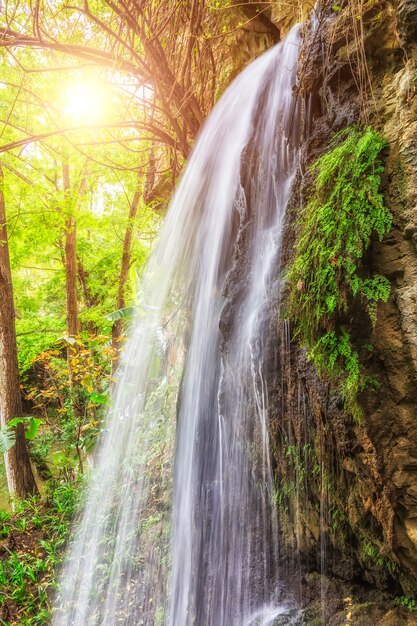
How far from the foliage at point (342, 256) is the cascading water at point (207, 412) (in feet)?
1.88

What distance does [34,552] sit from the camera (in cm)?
495

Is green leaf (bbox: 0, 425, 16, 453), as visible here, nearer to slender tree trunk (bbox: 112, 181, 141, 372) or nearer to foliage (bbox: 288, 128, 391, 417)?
slender tree trunk (bbox: 112, 181, 141, 372)

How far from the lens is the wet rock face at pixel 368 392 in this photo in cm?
211

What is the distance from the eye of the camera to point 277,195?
344 cm

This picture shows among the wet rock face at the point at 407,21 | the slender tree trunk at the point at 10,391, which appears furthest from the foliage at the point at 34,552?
the wet rock face at the point at 407,21

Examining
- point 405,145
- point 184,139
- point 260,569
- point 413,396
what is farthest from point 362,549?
point 184,139

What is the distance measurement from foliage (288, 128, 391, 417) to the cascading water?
0.57 meters

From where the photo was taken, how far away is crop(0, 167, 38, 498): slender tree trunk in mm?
6406

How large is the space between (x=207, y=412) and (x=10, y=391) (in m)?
4.71

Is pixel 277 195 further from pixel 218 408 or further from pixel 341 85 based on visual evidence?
pixel 218 408

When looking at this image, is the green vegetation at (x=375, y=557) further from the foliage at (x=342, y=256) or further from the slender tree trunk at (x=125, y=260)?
the slender tree trunk at (x=125, y=260)

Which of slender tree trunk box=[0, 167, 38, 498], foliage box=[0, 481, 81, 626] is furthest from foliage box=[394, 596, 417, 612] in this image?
slender tree trunk box=[0, 167, 38, 498]

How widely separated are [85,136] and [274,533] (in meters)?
6.92

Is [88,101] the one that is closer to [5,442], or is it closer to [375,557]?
[5,442]
